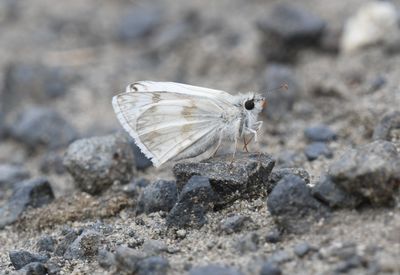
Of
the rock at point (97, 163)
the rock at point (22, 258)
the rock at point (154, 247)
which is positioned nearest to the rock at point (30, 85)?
the rock at point (97, 163)

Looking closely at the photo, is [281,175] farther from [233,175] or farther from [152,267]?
[152,267]

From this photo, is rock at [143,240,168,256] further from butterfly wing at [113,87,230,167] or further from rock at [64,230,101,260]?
butterfly wing at [113,87,230,167]

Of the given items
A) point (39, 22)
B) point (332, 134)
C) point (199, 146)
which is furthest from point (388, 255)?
point (39, 22)

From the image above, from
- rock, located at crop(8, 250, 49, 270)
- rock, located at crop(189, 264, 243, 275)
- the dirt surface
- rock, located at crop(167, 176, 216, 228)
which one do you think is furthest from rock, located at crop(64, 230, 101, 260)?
rock, located at crop(189, 264, 243, 275)

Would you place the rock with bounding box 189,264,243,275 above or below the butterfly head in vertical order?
below

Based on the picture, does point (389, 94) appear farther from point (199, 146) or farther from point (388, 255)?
point (388, 255)

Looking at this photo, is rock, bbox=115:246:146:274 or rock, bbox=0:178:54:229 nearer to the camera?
rock, bbox=115:246:146:274

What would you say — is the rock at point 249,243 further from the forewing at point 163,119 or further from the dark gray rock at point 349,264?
the forewing at point 163,119
